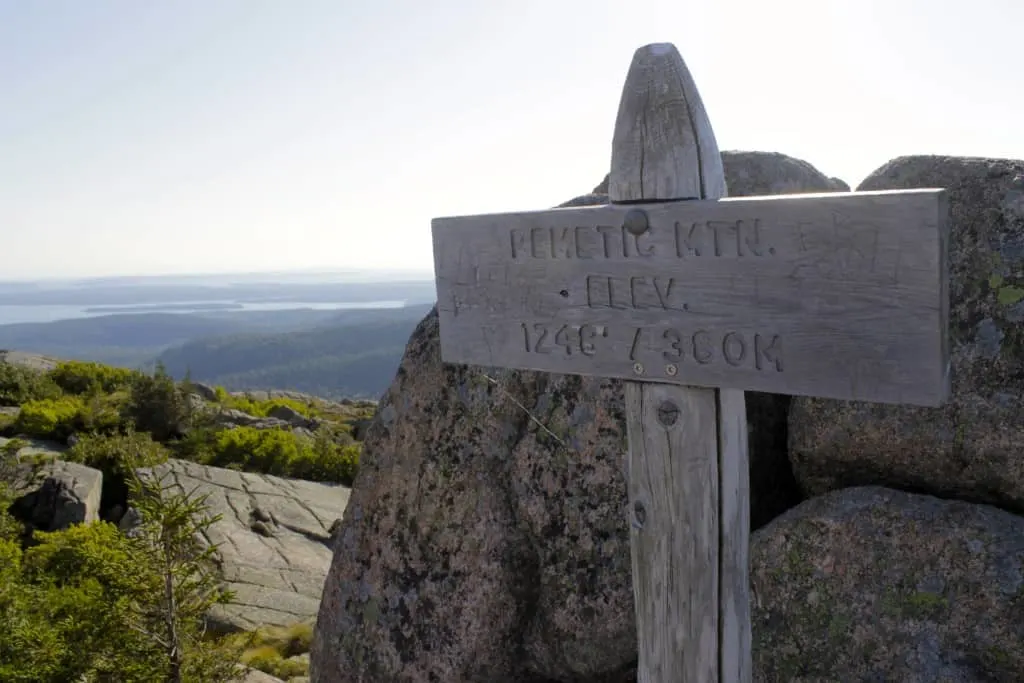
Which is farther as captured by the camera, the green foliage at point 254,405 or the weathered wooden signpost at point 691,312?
the green foliage at point 254,405

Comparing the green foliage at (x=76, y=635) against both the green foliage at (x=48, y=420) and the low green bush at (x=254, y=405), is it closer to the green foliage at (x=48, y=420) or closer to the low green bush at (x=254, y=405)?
the green foliage at (x=48, y=420)

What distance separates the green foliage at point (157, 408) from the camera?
67.9ft

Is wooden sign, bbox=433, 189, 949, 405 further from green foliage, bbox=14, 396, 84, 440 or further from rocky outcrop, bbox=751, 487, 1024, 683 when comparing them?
green foliage, bbox=14, 396, 84, 440

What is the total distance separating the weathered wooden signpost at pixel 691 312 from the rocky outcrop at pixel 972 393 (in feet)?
5.46

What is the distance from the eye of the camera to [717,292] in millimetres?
2742

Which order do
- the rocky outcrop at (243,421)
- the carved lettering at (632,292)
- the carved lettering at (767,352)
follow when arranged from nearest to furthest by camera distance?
the carved lettering at (767,352), the carved lettering at (632,292), the rocky outcrop at (243,421)

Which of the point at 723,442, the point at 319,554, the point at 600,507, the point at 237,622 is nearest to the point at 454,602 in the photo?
the point at 600,507

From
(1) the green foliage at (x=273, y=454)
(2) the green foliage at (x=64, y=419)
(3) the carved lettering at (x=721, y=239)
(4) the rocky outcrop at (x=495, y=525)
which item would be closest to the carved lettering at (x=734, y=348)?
(3) the carved lettering at (x=721, y=239)

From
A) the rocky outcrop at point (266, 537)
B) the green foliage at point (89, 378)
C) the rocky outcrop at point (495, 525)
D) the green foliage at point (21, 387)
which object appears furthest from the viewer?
the green foliage at point (89, 378)

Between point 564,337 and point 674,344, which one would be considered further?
point 564,337

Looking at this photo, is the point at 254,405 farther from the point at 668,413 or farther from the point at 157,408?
the point at 668,413

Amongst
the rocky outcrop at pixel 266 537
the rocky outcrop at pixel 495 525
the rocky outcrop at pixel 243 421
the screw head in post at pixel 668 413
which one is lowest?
the rocky outcrop at pixel 266 537

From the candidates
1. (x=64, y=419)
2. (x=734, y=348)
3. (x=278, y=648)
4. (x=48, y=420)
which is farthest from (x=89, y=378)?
(x=734, y=348)

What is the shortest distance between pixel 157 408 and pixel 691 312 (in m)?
20.7
